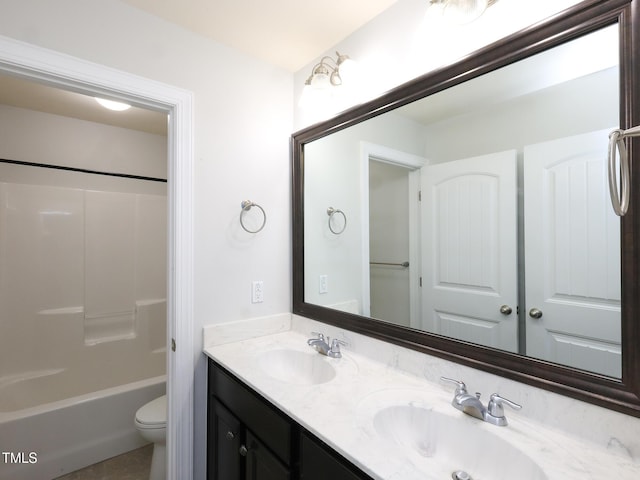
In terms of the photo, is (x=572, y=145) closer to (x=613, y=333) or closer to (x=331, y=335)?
(x=613, y=333)

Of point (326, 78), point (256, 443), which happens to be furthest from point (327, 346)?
point (326, 78)

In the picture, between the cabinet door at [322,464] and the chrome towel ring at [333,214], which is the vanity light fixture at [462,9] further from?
the cabinet door at [322,464]

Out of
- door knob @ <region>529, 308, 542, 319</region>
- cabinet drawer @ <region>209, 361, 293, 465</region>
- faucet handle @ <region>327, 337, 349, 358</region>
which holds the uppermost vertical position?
door knob @ <region>529, 308, 542, 319</region>

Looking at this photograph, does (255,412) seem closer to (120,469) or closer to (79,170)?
(120,469)

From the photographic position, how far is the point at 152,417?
186 centimetres

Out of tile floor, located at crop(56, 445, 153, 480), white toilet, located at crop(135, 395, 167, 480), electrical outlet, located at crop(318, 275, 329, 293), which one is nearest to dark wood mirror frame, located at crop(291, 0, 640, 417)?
electrical outlet, located at crop(318, 275, 329, 293)

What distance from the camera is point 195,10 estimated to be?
1389mm

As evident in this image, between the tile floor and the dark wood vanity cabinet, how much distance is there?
0.86m

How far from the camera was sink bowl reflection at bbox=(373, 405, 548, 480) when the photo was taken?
0.77 meters

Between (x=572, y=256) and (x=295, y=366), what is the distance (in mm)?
1195

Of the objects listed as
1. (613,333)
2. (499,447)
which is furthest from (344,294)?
(613,333)

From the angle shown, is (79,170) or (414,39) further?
(79,170)

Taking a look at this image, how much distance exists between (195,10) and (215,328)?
4.82ft

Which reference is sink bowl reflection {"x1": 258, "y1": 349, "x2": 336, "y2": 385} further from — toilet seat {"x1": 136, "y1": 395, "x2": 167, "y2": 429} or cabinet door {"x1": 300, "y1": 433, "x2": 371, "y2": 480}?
toilet seat {"x1": 136, "y1": 395, "x2": 167, "y2": 429}
